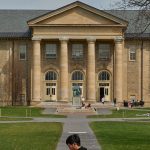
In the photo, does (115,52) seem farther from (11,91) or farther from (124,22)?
(11,91)

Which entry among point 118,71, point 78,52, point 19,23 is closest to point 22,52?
point 19,23

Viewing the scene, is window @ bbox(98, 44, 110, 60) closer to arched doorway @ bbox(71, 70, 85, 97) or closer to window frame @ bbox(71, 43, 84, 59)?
window frame @ bbox(71, 43, 84, 59)

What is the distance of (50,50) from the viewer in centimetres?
8425

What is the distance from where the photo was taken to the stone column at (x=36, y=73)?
8081 centimetres

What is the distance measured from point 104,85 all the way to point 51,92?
7.49 metres

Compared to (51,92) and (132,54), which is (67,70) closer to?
(51,92)

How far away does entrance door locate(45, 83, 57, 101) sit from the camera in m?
83.7

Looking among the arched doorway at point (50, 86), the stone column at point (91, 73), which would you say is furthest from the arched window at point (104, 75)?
the arched doorway at point (50, 86)

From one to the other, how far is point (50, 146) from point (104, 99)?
59.3m

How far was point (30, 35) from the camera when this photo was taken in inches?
3319

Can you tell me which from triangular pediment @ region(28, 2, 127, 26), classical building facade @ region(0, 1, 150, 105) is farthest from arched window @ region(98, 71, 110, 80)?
triangular pediment @ region(28, 2, 127, 26)

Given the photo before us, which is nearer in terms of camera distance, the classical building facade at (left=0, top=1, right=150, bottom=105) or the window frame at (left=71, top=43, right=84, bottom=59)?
the classical building facade at (left=0, top=1, right=150, bottom=105)

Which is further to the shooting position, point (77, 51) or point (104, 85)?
point (77, 51)

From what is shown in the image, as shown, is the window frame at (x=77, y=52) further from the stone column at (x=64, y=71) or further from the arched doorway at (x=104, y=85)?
the arched doorway at (x=104, y=85)
